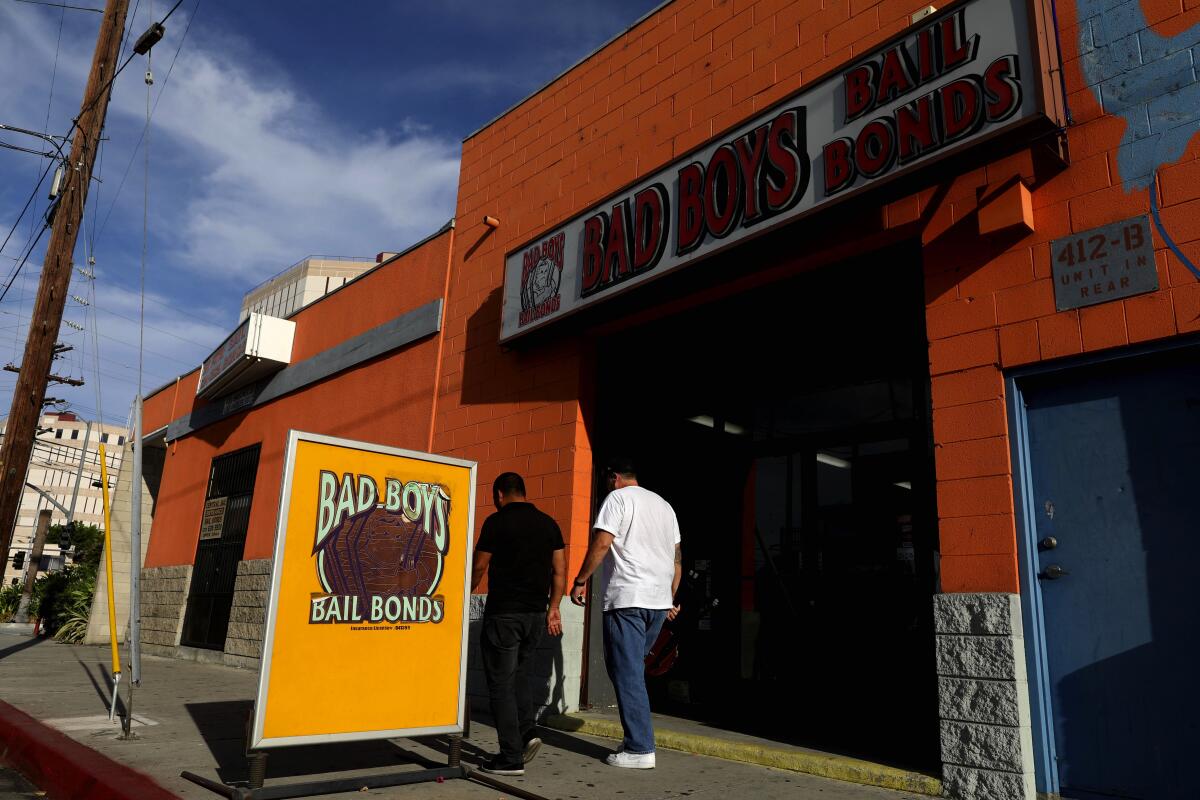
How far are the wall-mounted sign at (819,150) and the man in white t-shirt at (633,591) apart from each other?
6.76 feet

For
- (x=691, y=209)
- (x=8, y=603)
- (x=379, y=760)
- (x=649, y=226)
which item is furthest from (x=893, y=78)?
(x=8, y=603)

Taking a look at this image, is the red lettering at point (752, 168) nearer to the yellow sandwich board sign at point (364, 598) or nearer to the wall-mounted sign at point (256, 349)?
the yellow sandwich board sign at point (364, 598)

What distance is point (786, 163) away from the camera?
548 centimetres

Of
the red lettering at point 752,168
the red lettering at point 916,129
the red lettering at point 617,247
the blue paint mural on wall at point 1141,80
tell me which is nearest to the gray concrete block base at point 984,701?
the blue paint mural on wall at point 1141,80

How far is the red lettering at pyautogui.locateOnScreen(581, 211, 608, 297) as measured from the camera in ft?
22.5

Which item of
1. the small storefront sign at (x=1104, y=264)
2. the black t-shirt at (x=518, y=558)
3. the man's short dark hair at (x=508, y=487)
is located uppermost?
the small storefront sign at (x=1104, y=264)

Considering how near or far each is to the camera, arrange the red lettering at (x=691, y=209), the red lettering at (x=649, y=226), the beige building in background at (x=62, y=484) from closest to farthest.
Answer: the red lettering at (x=691, y=209), the red lettering at (x=649, y=226), the beige building in background at (x=62, y=484)

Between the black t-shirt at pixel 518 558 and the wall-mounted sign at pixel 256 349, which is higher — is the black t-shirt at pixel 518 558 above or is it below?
below

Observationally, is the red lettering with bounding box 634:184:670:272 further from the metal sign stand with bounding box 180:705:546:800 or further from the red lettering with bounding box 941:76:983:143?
the metal sign stand with bounding box 180:705:546:800

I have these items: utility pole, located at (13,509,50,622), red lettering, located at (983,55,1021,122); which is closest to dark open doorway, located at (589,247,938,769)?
red lettering, located at (983,55,1021,122)

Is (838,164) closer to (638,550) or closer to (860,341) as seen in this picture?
(860,341)

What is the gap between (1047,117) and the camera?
4.15m

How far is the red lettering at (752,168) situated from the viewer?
18.4 ft

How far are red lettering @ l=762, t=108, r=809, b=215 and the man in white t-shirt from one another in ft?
7.24
